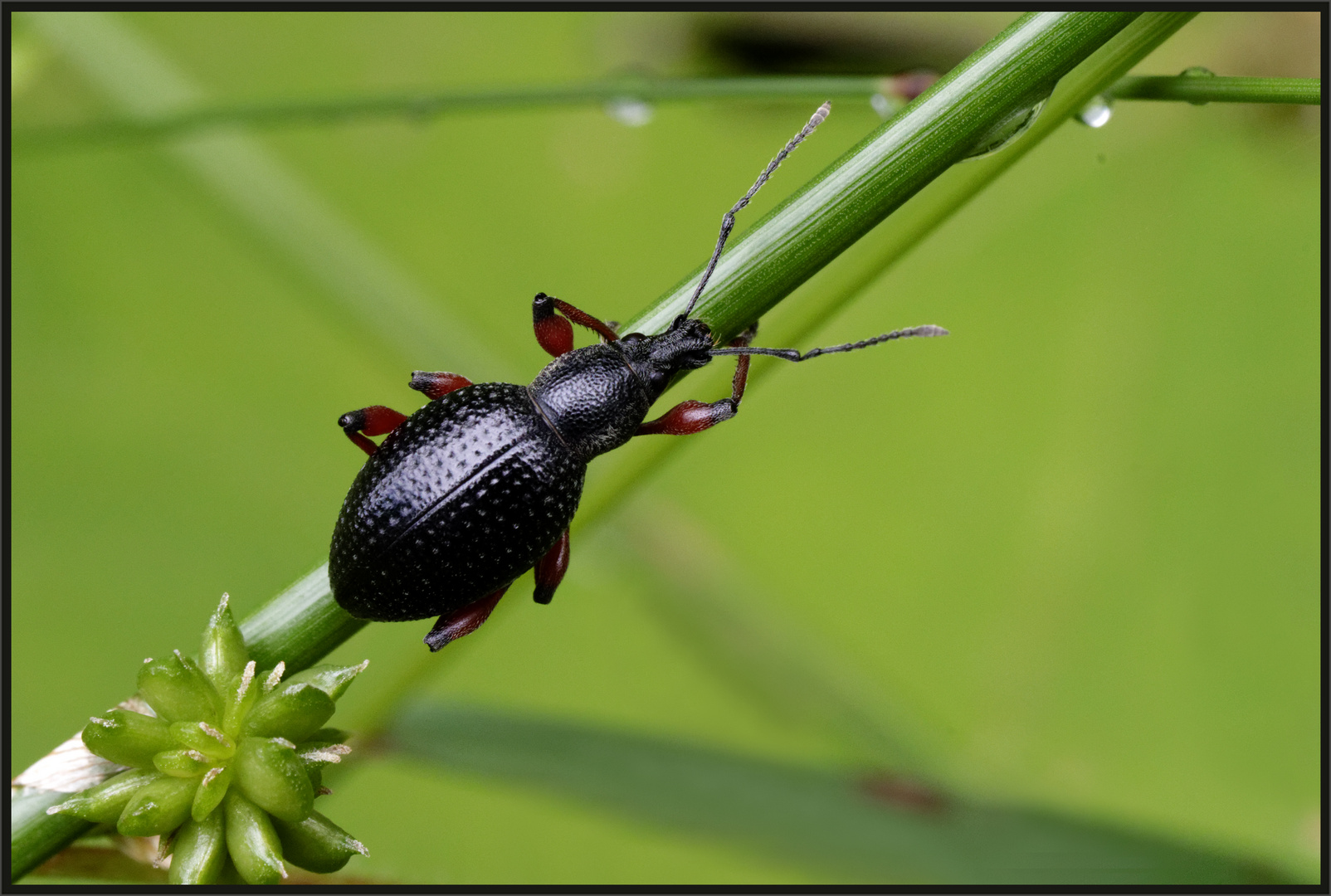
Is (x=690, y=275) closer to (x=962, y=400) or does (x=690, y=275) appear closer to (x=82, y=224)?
(x=962, y=400)

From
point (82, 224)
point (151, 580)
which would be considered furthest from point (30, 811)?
point (82, 224)

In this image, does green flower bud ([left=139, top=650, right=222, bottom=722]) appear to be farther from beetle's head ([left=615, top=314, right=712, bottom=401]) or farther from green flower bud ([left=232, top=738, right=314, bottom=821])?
beetle's head ([left=615, top=314, right=712, bottom=401])

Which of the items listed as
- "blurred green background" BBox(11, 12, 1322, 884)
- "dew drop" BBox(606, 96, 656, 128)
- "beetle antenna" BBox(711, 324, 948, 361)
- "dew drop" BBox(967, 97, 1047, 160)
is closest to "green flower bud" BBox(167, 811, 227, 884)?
"beetle antenna" BBox(711, 324, 948, 361)

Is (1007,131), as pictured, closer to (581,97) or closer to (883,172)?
(883,172)

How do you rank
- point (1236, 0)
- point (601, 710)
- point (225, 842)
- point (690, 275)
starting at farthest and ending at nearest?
1. point (601, 710)
2. point (1236, 0)
3. point (690, 275)
4. point (225, 842)

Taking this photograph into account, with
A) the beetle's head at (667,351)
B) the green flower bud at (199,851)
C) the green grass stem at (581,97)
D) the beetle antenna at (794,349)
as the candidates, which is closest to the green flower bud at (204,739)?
the green flower bud at (199,851)

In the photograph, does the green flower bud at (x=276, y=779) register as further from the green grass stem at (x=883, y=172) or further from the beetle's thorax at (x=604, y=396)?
the beetle's thorax at (x=604, y=396)

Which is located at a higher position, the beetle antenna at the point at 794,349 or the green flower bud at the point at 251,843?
the beetle antenna at the point at 794,349
